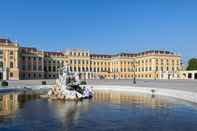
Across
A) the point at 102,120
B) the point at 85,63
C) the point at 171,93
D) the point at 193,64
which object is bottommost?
the point at 102,120

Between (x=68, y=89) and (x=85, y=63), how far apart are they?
131m

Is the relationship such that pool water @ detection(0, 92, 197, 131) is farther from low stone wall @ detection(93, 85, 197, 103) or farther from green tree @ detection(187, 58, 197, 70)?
green tree @ detection(187, 58, 197, 70)

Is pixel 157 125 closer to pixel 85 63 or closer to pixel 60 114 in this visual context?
pixel 60 114

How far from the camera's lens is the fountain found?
3622 centimetres

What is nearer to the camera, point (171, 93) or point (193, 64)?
point (171, 93)

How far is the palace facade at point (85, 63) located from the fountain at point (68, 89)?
3559 inches

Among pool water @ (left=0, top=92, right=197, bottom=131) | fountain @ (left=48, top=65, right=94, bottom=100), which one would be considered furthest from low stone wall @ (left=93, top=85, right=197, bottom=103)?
fountain @ (left=48, top=65, right=94, bottom=100)

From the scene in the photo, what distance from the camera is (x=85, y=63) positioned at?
16862 cm

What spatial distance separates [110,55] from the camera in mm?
179875

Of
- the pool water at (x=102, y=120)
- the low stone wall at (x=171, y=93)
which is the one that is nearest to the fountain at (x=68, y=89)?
the low stone wall at (x=171, y=93)

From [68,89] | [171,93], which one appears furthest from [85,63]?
[68,89]

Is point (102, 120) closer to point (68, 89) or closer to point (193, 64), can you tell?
point (68, 89)

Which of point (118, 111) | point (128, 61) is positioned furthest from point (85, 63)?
point (118, 111)

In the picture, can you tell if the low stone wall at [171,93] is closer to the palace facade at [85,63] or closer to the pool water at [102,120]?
the pool water at [102,120]
